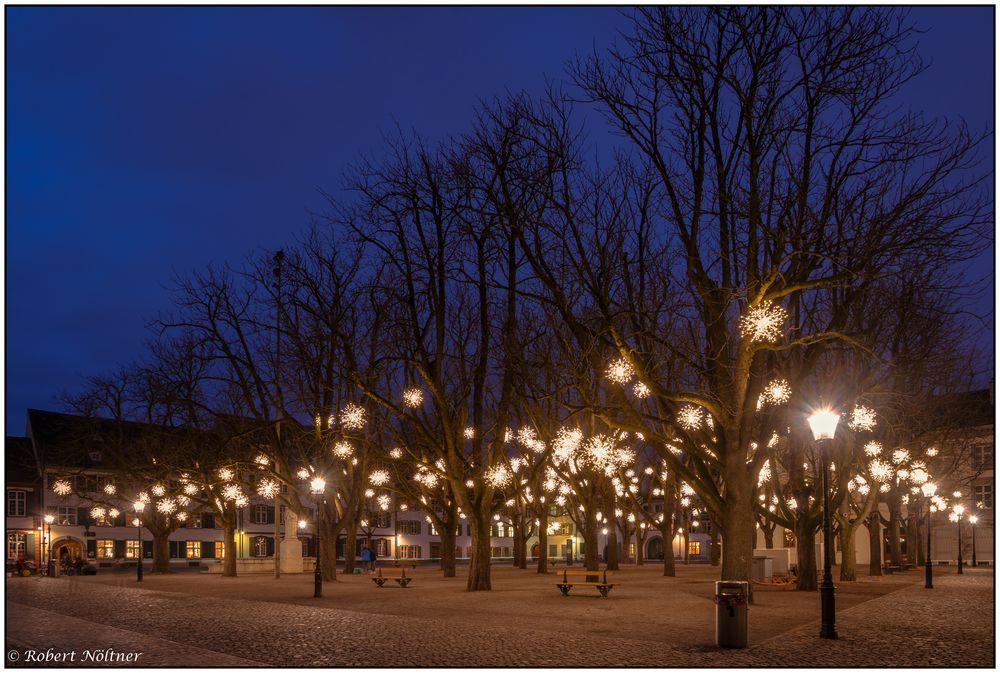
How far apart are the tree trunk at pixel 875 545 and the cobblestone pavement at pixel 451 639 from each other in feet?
70.0

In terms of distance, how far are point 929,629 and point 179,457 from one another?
108 feet

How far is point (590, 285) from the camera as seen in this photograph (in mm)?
21047

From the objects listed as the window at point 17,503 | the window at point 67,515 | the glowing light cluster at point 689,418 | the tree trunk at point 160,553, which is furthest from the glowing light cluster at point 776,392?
the window at point 17,503

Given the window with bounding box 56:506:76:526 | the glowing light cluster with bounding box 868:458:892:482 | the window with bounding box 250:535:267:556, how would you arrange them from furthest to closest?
1. the window with bounding box 250:535:267:556
2. the window with bounding box 56:506:76:526
3. the glowing light cluster with bounding box 868:458:892:482

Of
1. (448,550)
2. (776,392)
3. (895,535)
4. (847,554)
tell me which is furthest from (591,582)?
(895,535)

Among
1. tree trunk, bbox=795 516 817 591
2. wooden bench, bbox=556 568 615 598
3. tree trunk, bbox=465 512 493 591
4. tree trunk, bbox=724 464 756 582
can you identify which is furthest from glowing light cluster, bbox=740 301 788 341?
tree trunk, bbox=465 512 493 591

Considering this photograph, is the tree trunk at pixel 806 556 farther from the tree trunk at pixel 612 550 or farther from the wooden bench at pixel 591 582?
the tree trunk at pixel 612 550

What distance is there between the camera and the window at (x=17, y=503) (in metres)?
71.9

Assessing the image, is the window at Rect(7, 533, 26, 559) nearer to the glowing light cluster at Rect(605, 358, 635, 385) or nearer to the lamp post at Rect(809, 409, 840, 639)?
the glowing light cluster at Rect(605, 358, 635, 385)

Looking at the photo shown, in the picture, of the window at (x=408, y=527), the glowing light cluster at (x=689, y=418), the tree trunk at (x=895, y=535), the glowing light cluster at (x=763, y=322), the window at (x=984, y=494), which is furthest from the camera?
the window at (x=408, y=527)

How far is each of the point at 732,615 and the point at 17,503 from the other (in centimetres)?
7173

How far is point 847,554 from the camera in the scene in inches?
1448

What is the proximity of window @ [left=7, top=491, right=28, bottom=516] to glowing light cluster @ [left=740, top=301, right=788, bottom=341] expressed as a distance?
68.4 m

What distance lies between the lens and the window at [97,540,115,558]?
75500 mm
